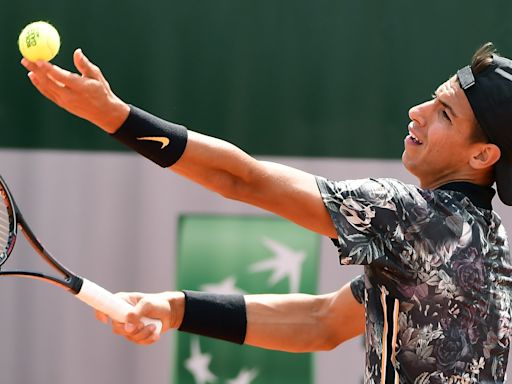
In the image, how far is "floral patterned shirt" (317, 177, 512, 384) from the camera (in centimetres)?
208

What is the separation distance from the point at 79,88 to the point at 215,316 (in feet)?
2.78

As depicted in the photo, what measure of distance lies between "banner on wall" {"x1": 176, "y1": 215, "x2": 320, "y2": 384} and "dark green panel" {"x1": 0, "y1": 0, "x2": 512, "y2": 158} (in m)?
0.28

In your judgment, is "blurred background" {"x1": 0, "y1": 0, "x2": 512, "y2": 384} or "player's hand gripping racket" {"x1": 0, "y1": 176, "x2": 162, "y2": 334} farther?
"blurred background" {"x1": 0, "y1": 0, "x2": 512, "y2": 384}

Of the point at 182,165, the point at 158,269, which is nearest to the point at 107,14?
the point at 158,269

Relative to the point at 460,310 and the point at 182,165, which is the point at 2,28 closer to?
the point at 182,165

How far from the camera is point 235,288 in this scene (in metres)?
3.30

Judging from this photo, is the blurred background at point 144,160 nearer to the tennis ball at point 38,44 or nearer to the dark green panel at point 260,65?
the dark green panel at point 260,65

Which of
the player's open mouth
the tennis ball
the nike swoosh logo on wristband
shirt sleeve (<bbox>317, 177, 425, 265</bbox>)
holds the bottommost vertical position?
shirt sleeve (<bbox>317, 177, 425, 265</bbox>)

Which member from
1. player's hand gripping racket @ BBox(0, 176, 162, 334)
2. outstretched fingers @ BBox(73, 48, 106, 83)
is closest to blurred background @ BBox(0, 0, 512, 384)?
player's hand gripping racket @ BBox(0, 176, 162, 334)

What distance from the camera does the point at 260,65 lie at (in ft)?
10.9

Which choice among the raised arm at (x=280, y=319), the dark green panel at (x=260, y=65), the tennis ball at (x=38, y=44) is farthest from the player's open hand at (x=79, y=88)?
the dark green panel at (x=260, y=65)

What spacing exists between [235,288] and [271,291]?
0.13 m

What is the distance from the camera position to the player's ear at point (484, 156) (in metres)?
2.20

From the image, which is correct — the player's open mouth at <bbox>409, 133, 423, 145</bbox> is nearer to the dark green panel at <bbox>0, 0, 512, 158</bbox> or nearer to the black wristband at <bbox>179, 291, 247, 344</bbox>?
the black wristband at <bbox>179, 291, 247, 344</bbox>
